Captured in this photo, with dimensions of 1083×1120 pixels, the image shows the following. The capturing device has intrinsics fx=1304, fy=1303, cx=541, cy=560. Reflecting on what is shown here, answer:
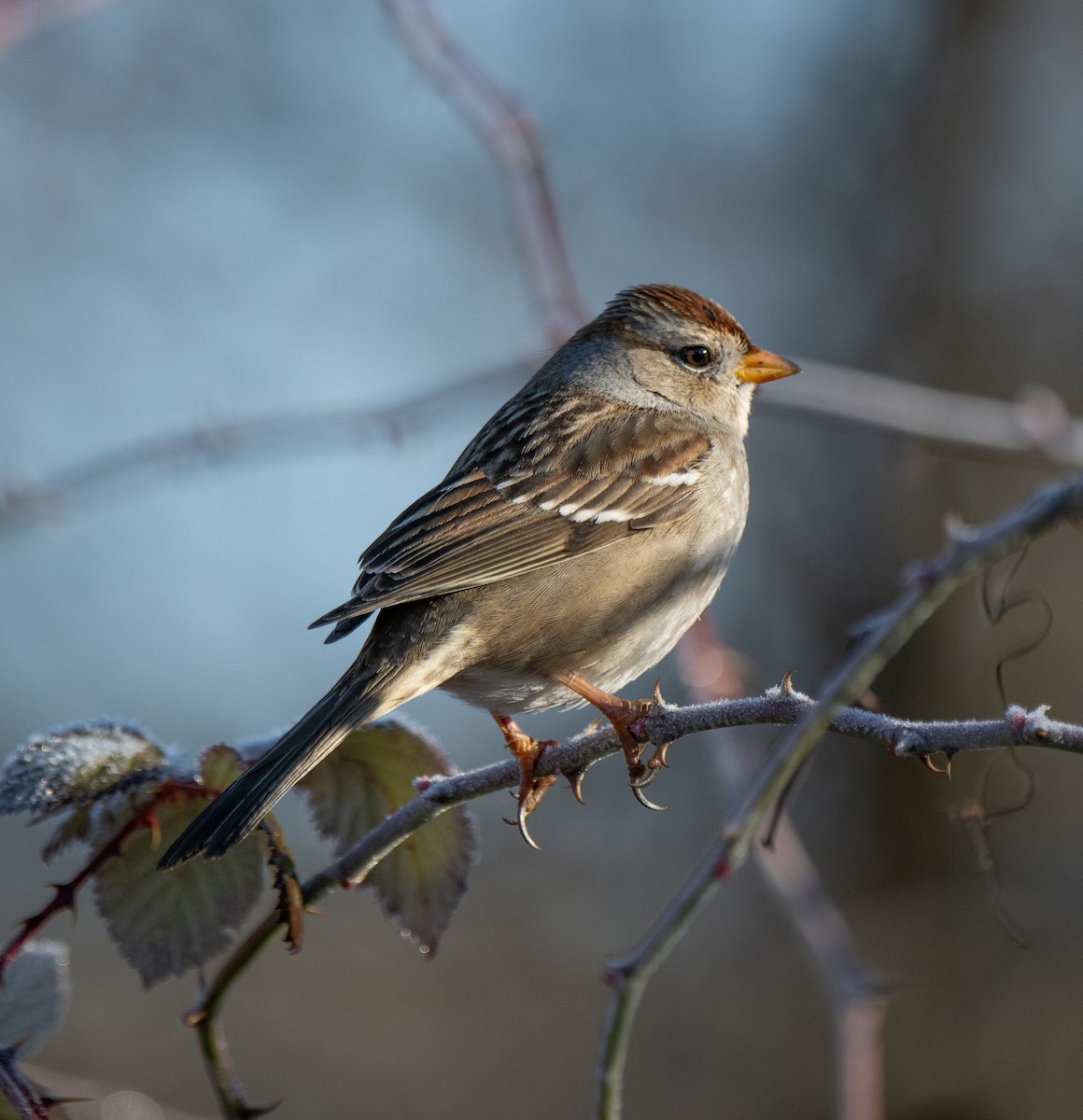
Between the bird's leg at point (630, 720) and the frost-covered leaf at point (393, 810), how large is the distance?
12.9 inches

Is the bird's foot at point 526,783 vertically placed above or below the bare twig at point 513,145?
below

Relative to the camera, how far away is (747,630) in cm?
953

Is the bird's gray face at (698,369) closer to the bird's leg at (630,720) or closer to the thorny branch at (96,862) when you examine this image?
the bird's leg at (630,720)

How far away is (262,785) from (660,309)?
8.10ft

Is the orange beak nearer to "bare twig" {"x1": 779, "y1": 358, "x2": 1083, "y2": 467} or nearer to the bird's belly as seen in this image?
"bare twig" {"x1": 779, "y1": 358, "x2": 1083, "y2": 467}

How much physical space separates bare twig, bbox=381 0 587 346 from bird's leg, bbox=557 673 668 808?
0.83m

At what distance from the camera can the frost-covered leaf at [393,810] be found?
76.1 inches

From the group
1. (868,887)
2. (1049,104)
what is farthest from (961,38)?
(868,887)

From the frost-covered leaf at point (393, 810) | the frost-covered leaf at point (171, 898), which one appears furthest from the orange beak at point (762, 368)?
the frost-covered leaf at point (171, 898)

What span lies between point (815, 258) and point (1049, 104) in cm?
188

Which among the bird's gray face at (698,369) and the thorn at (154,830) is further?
the bird's gray face at (698,369)

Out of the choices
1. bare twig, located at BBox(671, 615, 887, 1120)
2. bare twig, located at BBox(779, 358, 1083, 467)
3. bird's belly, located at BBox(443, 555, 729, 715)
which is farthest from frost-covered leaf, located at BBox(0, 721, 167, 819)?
bare twig, located at BBox(779, 358, 1083, 467)

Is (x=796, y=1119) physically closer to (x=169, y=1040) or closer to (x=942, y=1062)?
(x=942, y=1062)

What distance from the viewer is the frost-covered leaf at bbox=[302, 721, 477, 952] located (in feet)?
6.34
